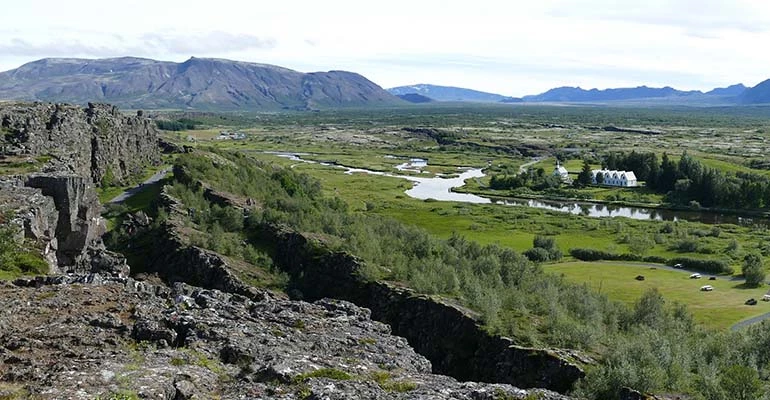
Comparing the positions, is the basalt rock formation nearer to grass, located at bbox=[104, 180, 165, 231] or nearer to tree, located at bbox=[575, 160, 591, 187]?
grass, located at bbox=[104, 180, 165, 231]

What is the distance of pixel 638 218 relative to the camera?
5487 inches

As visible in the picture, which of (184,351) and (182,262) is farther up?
(184,351)

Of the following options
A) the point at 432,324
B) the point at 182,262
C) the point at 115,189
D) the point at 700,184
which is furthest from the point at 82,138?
the point at 700,184

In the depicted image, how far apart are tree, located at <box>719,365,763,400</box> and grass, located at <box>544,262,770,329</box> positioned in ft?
101

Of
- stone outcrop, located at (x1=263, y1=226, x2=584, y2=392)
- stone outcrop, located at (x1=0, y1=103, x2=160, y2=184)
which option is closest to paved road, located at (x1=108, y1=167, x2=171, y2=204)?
stone outcrop, located at (x1=0, y1=103, x2=160, y2=184)

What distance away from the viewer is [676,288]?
82.0m

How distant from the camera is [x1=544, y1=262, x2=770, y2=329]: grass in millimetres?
70812

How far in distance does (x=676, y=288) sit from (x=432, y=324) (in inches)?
1993

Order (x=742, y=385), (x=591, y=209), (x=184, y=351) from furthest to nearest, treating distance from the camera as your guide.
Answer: (x=591, y=209), (x=742, y=385), (x=184, y=351)

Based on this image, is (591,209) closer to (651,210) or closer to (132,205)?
(651,210)

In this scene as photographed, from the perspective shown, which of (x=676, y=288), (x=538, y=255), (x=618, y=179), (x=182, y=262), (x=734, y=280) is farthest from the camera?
(x=618, y=179)

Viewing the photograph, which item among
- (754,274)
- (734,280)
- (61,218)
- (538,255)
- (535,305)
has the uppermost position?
(61,218)

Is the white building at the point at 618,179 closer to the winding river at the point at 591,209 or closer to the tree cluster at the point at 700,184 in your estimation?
the tree cluster at the point at 700,184

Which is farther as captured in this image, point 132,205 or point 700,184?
point 700,184
